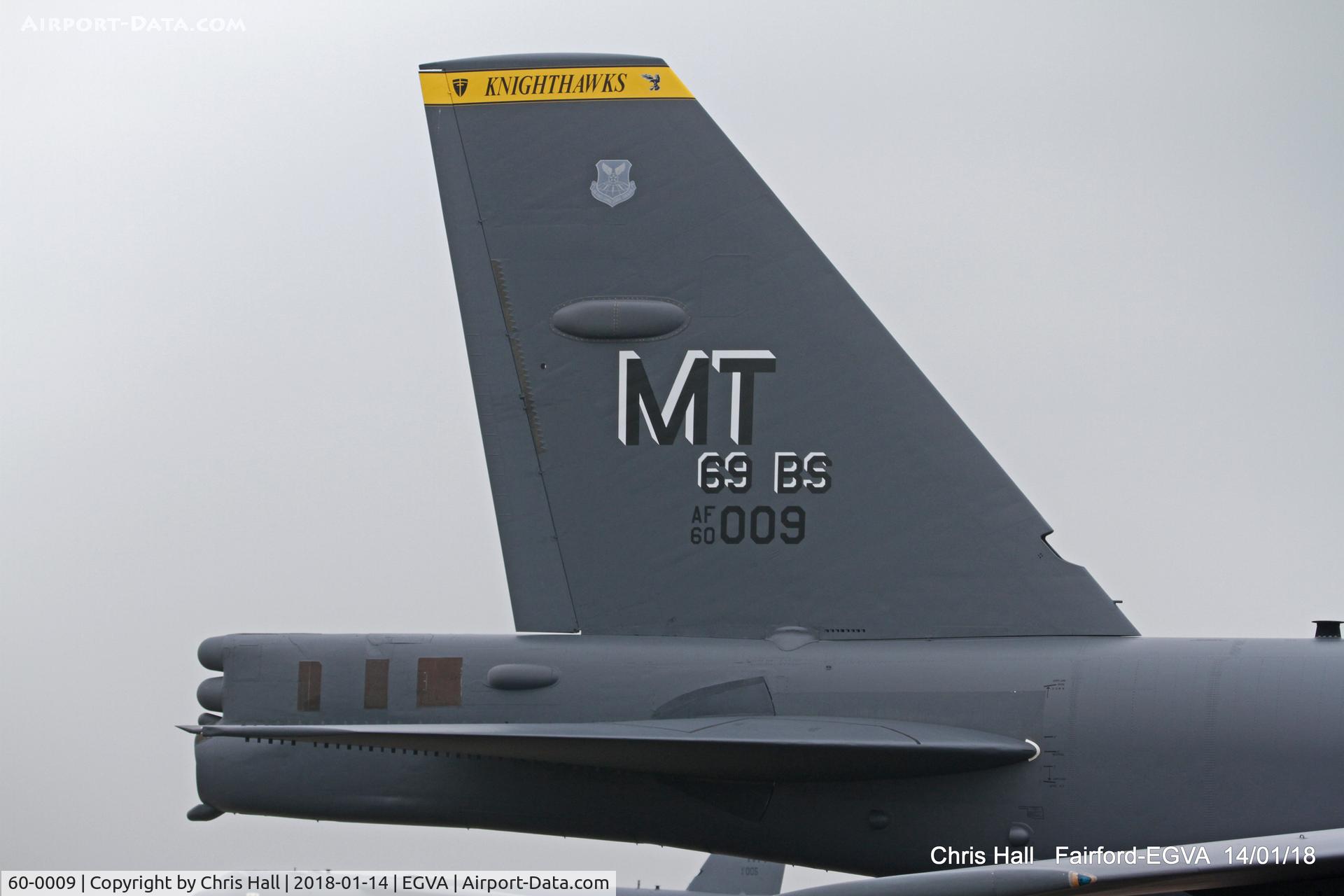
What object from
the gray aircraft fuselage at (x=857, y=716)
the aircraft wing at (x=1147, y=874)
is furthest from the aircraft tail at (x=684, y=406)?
→ the aircraft wing at (x=1147, y=874)

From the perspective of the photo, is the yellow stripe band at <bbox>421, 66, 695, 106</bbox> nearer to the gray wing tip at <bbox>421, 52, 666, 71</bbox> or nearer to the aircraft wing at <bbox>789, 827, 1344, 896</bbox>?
the gray wing tip at <bbox>421, 52, 666, 71</bbox>

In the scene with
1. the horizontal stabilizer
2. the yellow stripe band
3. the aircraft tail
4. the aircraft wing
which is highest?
the yellow stripe band

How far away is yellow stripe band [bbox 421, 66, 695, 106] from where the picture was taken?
158 inches

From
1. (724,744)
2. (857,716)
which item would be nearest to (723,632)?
(857,716)

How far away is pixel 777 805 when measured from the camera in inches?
138

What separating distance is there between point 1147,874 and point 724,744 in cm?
104

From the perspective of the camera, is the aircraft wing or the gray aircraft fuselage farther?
the gray aircraft fuselage

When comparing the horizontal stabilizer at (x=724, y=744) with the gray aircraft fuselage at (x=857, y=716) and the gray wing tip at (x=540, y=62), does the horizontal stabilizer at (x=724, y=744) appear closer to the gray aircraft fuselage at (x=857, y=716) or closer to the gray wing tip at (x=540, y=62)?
the gray aircraft fuselage at (x=857, y=716)

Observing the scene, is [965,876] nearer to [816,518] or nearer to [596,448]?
[816,518]

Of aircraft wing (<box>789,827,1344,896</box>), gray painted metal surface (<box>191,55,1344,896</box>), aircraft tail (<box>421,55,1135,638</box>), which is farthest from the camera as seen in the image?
aircraft tail (<box>421,55,1135,638</box>)

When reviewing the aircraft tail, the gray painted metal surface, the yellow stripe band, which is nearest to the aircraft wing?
the gray painted metal surface

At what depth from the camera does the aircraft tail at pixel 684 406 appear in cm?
373

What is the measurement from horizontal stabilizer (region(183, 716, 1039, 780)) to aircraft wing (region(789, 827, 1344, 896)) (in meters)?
0.48

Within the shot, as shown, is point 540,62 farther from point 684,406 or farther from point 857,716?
point 857,716
